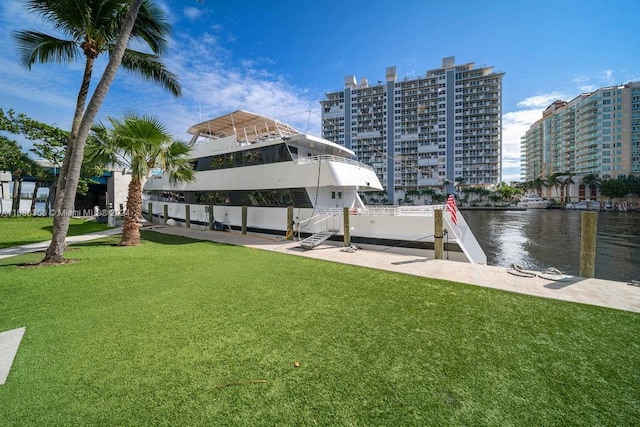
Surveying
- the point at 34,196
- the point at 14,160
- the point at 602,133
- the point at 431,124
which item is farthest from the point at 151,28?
the point at 602,133

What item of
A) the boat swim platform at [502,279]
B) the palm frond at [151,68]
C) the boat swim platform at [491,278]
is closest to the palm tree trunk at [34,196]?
the boat swim platform at [491,278]

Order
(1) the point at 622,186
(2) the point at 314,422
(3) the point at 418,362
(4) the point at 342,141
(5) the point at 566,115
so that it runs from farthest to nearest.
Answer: (5) the point at 566,115, (4) the point at 342,141, (1) the point at 622,186, (3) the point at 418,362, (2) the point at 314,422

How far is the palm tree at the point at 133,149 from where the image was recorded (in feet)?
33.0

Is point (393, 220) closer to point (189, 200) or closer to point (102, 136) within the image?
point (102, 136)

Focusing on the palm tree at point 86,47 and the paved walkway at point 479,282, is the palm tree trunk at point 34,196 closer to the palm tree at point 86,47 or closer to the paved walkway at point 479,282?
the paved walkway at point 479,282

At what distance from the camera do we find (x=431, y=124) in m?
74.1

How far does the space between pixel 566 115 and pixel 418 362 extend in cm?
12682

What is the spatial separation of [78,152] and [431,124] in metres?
79.3

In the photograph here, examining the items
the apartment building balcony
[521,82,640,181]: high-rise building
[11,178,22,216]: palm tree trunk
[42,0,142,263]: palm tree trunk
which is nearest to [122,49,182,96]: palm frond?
[42,0,142,263]: palm tree trunk

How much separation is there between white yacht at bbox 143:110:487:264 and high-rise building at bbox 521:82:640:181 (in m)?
95.1

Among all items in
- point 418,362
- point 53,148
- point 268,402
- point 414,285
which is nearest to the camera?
point 268,402

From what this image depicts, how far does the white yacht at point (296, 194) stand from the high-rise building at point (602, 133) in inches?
3743

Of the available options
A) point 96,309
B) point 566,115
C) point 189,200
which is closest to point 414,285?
point 96,309

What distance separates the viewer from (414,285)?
19.7 feet
